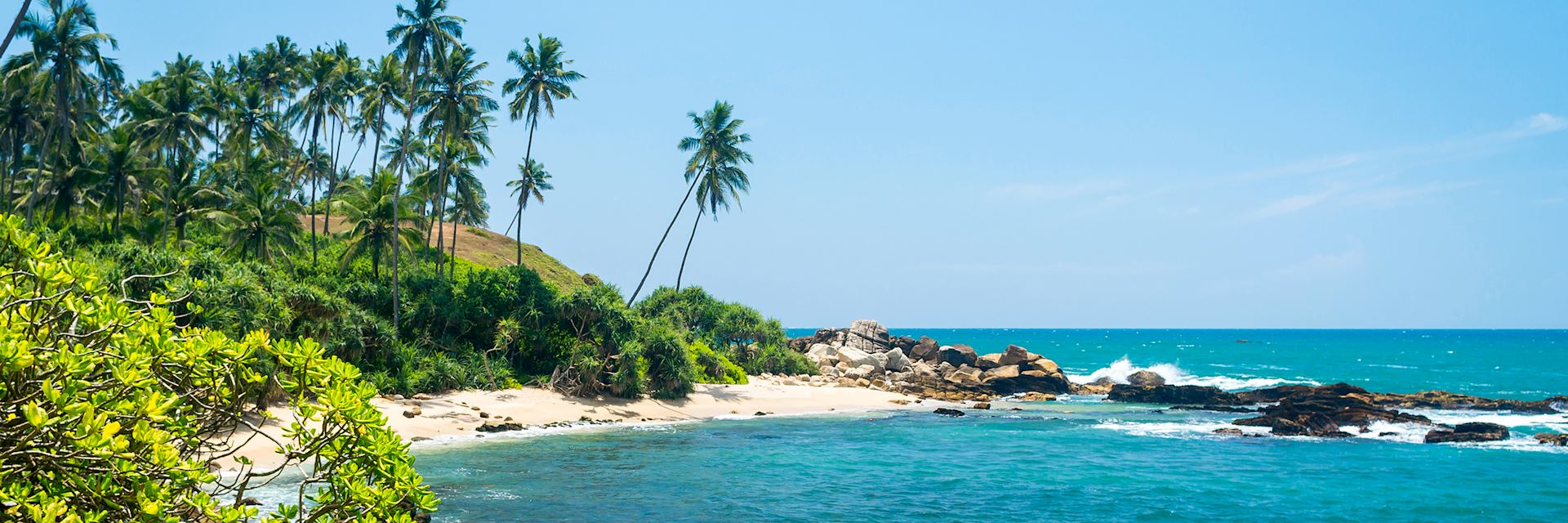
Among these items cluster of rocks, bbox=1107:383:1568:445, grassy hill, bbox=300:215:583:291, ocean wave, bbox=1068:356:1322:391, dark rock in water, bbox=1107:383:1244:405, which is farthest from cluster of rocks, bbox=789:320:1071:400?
grassy hill, bbox=300:215:583:291

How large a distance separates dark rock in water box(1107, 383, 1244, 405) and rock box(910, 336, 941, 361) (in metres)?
16.2

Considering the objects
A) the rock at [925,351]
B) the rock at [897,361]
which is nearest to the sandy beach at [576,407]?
the rock at [897,361]

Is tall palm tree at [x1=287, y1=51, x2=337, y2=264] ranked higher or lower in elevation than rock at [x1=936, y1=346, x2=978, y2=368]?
higher

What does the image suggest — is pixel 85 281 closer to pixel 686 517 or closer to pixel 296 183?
pixel 686 517

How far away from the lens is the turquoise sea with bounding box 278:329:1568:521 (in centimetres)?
1991

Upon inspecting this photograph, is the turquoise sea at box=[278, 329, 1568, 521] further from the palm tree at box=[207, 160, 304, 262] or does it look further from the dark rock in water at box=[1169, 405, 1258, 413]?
the palm tree at box=[207, 160, 304, 262]

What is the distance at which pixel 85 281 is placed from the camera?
5.88 m

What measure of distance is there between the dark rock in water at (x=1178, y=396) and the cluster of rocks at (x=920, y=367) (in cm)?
588

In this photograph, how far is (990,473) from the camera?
25.1 m

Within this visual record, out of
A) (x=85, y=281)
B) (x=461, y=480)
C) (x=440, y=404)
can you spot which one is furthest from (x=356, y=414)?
(x=440, y=404)

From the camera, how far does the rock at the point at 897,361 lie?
6122 centimetres

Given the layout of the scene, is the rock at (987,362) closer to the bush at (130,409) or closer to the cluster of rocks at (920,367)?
the cluster of rocks at (920,367)

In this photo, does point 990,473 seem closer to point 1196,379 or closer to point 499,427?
point 499,427

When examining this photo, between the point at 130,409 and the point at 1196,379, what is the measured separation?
76.8m
